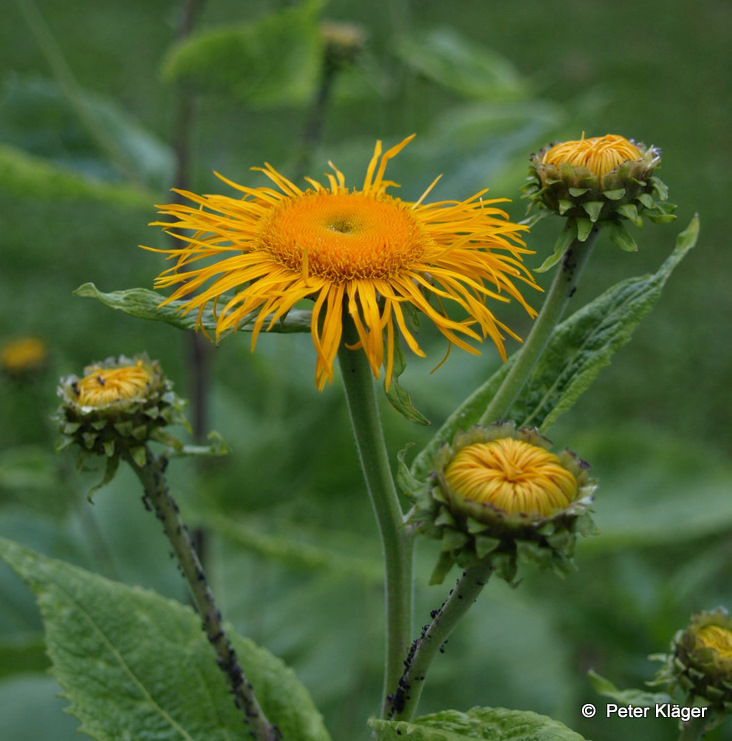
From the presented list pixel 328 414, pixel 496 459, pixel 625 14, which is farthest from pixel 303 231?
pixel 625 14

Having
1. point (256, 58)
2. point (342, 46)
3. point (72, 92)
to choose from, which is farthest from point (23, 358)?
point (342, 46)

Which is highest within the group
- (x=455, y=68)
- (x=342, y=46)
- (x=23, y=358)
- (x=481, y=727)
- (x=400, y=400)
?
(x=455, y=68)

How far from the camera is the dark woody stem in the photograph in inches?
32.9

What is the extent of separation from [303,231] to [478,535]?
0.32m

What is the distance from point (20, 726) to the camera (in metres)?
1.74

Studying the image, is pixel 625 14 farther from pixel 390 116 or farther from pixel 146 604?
pixel 146 604

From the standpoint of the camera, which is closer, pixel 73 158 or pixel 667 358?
pixel 73 158

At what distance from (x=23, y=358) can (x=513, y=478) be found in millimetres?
1674

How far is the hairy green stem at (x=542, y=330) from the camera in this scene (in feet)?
2.69

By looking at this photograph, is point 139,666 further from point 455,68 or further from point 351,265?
point 455,68

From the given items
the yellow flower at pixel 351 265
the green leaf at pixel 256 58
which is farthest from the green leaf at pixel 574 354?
the green leaf at pixel 256 58

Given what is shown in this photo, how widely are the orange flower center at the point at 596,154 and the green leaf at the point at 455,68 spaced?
146cm

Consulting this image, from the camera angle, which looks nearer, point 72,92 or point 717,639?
point 717,639

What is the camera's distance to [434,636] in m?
0.74
